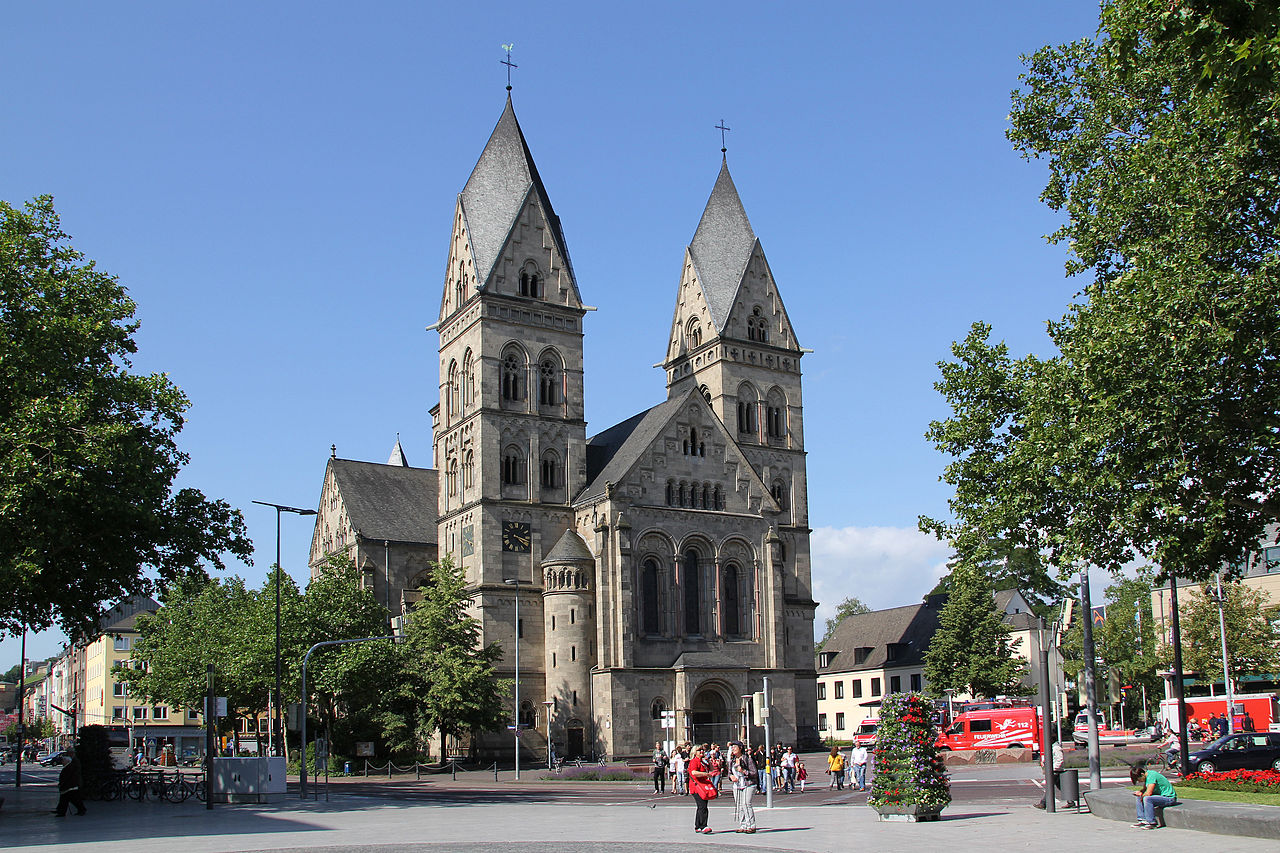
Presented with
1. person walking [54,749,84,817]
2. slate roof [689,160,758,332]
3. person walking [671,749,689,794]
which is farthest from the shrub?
slate roof [689,160,758,332]

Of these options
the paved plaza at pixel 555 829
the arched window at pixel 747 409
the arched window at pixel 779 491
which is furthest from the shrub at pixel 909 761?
the arched window at pixel 747 409

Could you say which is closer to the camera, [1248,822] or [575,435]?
[1248,822]

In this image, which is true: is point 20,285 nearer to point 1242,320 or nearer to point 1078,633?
point 1242,320

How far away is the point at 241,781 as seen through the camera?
119ft

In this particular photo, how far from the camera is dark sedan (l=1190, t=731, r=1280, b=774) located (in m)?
33.5

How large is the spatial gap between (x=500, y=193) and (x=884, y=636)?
42101mm

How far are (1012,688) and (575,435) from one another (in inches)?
1096

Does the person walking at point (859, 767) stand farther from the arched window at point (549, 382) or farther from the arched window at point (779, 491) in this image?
the arched window at point (779, 491)

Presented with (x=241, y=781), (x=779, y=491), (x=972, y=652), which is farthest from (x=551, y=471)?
(x=241, y=781)

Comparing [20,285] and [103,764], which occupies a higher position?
[20,285]

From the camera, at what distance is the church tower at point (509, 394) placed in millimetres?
62781

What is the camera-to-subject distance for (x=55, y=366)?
32812 millimetres

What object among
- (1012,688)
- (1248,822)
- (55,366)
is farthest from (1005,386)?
(1012,688)

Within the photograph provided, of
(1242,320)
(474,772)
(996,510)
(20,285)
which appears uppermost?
(20,285)
